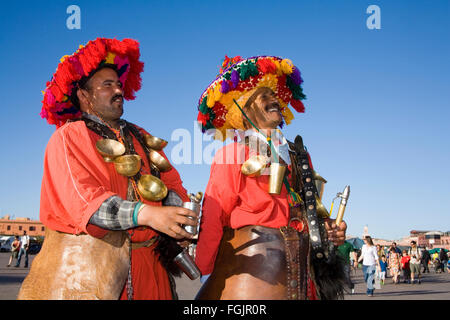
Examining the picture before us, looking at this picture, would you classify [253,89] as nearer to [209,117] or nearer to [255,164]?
[209,117]

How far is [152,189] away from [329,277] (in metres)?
1.55

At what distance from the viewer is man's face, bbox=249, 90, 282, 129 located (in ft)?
11.9

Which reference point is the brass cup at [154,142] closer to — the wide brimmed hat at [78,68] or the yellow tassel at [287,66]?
the wide brimmed hat at [78,68]

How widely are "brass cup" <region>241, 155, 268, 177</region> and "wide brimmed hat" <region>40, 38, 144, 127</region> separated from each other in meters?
1.16

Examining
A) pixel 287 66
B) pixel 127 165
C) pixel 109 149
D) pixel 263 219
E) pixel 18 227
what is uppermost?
pixel 287 66

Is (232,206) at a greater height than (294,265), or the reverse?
(232,206)

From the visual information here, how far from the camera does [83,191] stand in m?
2.34

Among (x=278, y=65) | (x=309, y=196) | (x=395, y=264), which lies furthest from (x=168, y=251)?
(x=395, y=264)

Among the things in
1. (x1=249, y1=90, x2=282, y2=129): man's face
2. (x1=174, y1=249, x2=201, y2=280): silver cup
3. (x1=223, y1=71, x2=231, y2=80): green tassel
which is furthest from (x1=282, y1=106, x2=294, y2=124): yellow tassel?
(x1=174, y1=249, x2=201, y2=280): silver cup

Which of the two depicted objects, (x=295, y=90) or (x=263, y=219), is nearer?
(x=263, y=219)

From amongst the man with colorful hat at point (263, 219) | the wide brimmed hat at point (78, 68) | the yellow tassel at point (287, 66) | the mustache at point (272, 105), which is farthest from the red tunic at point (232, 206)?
the wide brimmed hat at point (78, 68)

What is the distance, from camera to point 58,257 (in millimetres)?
2445

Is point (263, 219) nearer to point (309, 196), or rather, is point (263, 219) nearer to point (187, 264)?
point (309, 196)

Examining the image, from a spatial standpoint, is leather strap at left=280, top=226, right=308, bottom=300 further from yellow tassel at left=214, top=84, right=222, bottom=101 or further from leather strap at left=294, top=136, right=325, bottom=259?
yellow tassel at left=214, top=84, right=222, bottom=101
